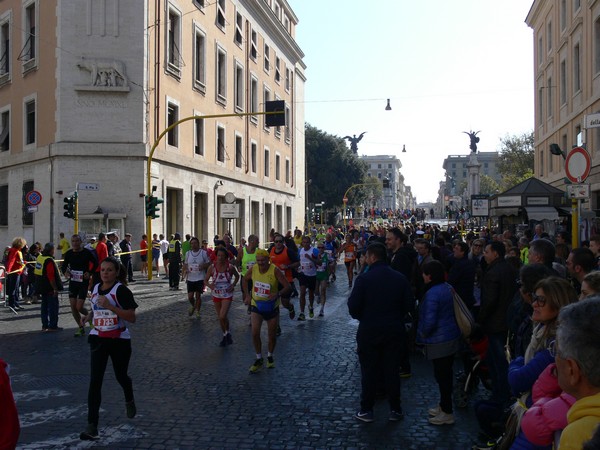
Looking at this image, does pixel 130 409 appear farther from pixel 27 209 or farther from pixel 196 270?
pixel 27 209

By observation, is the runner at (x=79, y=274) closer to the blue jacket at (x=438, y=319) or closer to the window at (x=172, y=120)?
the blue jacket at (x=438, y=319)

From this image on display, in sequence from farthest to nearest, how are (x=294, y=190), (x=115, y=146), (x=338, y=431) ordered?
(x=294, y=190), (x=115, y=146), (x=338, y=431)

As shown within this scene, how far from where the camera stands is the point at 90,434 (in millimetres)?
5336

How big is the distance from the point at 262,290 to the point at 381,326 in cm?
268

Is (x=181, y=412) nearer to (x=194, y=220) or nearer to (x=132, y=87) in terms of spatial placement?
(x=132, y=87)

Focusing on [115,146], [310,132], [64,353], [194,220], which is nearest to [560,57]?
[194,220]

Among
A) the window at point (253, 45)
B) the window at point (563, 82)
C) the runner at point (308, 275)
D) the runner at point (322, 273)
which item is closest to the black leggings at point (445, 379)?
the runner at point (308, 275)

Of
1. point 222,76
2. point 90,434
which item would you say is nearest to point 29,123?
point 222,76

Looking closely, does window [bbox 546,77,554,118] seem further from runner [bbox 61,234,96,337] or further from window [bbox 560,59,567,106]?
runner [bbox 61,234,96,337]

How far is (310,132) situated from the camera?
227 feet

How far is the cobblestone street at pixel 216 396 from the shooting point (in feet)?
17.7

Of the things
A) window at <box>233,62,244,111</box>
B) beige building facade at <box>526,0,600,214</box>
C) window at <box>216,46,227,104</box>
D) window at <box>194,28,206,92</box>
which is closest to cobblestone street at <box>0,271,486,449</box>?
beige building facade at <box>526,0,600,214</box>

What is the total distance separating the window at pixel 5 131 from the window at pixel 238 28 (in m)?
13.5

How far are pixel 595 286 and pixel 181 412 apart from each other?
4100mm
